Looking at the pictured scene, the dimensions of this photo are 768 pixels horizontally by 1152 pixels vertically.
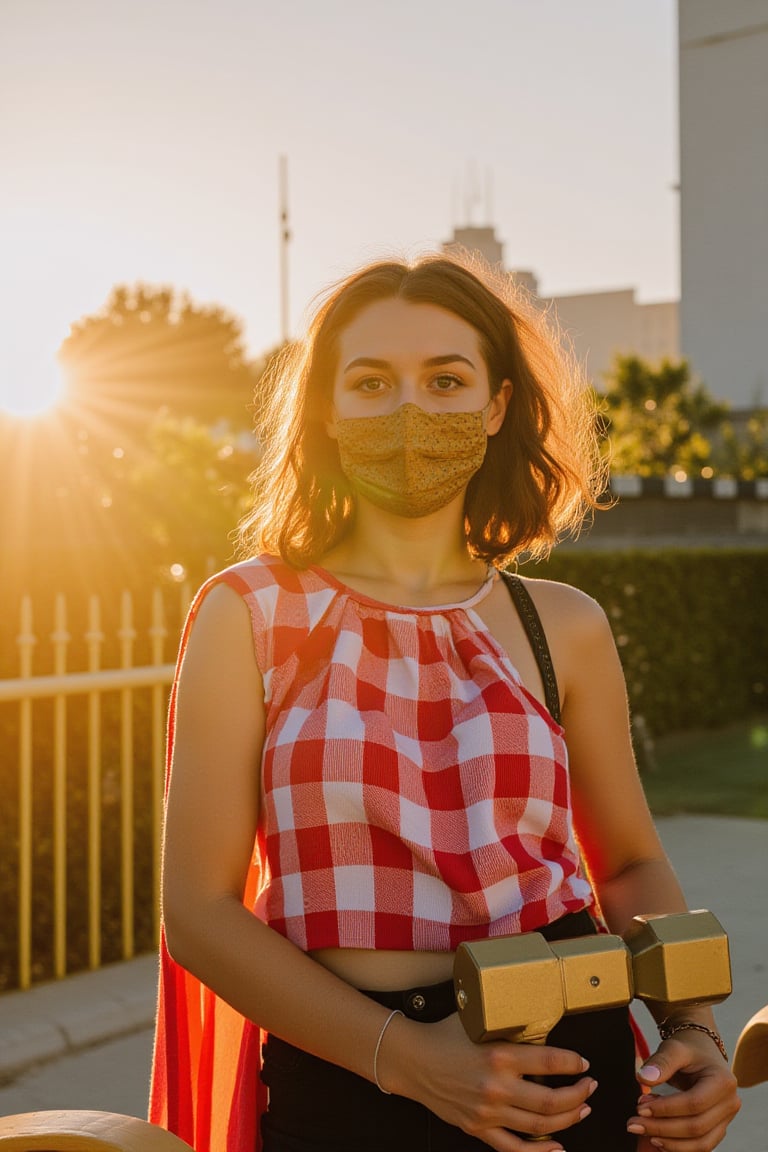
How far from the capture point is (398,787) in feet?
5.60

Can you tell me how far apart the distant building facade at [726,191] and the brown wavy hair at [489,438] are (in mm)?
38372

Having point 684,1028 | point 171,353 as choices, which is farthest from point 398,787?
point 171,353

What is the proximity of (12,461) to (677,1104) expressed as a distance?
5517 millimetres

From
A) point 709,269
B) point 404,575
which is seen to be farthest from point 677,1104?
point 709,269

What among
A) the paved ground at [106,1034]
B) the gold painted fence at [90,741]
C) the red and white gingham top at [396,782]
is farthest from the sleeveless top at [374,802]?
the gold painted fence at [90,741]

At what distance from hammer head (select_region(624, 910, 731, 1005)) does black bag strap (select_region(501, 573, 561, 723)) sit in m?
0.38

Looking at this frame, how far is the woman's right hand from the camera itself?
1.49 metres

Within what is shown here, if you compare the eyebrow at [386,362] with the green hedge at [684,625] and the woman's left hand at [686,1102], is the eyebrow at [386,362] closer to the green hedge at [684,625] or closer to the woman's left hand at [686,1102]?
the woman's left hand at [686,1102]

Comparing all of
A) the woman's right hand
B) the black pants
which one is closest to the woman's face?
the black pants

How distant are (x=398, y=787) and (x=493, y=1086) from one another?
390mm

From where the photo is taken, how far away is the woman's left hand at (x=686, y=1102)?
162 cm

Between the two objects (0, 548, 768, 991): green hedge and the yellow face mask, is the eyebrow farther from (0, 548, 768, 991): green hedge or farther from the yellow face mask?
(0, 548, 768, 991): green hedge

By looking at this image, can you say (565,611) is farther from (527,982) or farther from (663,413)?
(663,413)

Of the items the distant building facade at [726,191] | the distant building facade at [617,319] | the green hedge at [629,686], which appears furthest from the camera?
the distant building facade at [617,319]
